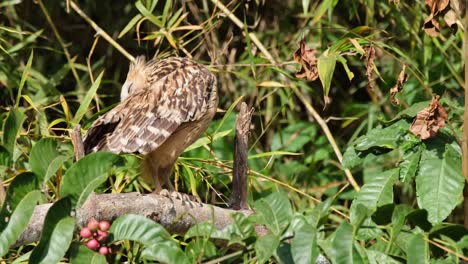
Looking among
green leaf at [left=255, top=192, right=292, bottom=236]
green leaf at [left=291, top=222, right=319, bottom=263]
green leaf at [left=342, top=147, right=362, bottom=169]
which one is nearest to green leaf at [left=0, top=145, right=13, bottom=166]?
green leaf at [left=255, top=192, right=292, bottom=236]

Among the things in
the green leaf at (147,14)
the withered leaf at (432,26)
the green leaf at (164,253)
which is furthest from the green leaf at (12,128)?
the green leaf at (147,14)

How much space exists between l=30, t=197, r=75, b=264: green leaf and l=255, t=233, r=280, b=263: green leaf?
39 cm

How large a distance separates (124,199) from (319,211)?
30.3 inches

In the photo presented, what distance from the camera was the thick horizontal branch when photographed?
2.70m

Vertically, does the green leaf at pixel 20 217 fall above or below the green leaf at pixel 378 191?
above

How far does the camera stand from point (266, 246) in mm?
2287

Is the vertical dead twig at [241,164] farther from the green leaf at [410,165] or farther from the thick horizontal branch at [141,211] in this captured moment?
the green leaf at [410,165]

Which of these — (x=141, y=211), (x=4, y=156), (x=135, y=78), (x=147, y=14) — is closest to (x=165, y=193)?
(x=141, y=211)

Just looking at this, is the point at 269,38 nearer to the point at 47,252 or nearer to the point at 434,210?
the point at 434,210

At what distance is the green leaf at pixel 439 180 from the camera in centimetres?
282

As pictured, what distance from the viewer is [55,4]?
5.38 metres

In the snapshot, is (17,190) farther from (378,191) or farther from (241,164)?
(241,164)

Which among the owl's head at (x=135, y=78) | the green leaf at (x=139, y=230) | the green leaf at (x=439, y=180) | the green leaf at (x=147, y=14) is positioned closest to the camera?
the green leaf at (x=139, y=230)

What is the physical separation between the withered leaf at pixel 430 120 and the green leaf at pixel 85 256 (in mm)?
953
